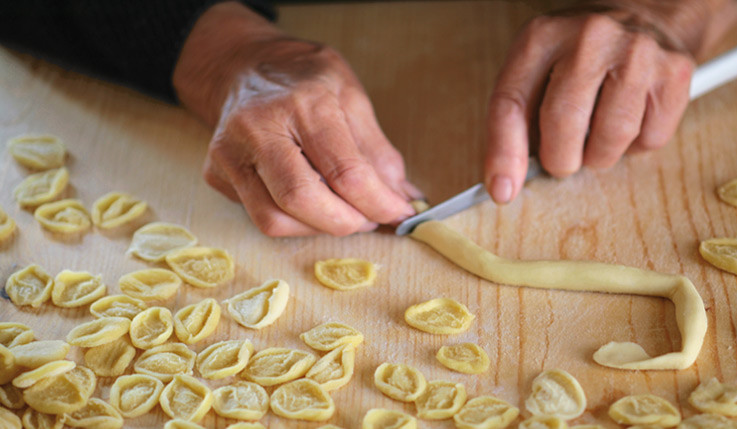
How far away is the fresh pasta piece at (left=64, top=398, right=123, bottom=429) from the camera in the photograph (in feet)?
3.87

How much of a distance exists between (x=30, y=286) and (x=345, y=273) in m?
0.62

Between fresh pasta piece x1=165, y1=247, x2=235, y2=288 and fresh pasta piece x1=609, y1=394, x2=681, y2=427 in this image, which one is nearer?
fresh pasta piece x1=609, y1=394, x2=681, y2=427

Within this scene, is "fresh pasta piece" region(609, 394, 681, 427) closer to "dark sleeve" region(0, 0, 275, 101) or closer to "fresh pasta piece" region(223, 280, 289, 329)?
"fresh pasta piece" region(223, 280, 289, 329)

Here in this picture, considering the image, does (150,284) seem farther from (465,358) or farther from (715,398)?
(715,398)

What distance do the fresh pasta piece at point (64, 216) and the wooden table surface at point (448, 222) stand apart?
0.10ft

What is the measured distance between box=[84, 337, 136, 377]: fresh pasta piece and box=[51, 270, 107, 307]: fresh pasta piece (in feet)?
0.40

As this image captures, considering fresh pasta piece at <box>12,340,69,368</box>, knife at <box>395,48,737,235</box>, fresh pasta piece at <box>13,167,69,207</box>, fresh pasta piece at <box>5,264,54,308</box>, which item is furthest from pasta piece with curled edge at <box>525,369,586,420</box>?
fresh pasta piece at <box>13,167,69,207</box>

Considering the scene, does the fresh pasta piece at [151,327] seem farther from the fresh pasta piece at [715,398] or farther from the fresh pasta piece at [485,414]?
the fresh pasta piece at [715,398]

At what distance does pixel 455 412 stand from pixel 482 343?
0.17 metres

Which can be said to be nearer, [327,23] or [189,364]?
[189,364]

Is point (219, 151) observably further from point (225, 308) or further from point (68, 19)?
point (68, 19)

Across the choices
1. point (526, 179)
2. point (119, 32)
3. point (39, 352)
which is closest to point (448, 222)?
point (526, 179)

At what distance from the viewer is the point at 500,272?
4.64ft

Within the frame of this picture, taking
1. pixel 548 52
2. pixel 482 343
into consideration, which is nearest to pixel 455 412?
pixel 482 343
